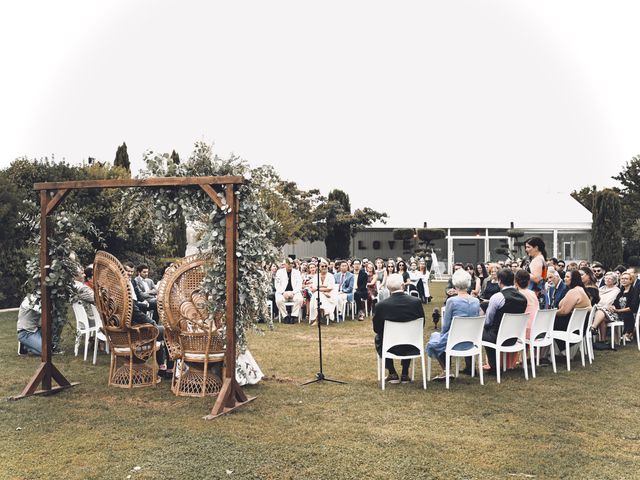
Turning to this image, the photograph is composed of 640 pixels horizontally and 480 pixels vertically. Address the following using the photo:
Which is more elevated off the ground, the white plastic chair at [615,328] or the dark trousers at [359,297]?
the dark trousers at [359,297]

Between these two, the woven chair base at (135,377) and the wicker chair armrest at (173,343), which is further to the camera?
the woven chair base at (135,377)

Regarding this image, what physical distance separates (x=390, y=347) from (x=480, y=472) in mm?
2897

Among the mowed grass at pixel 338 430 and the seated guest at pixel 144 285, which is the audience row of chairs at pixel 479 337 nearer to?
the mowed grass at pixel 338 430

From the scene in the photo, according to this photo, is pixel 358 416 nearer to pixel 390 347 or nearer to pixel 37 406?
pixel 390 347

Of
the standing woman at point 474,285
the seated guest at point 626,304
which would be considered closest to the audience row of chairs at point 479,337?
the seated guest at point 626,304

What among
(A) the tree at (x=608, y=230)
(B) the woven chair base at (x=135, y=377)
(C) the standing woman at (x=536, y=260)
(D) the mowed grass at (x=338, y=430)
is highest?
(A) the tree at (x=608, y=230)

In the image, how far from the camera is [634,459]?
5.00 m

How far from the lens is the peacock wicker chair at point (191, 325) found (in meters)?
7.18

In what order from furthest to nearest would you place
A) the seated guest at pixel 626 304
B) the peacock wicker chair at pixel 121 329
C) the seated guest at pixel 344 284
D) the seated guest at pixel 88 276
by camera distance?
the seated guest at pixel 344 284 → the seated guest at pixel 626 304 → the seated guest at pixel 88 276 → the peacock wicker chair at pixel 121 329

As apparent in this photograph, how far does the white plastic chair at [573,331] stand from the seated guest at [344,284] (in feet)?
22.3

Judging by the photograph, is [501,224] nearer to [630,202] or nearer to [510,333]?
[630,202]

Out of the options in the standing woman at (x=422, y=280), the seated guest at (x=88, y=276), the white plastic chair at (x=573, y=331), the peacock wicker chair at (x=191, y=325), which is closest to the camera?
the peacock wicker chair at (x=191, y=325)

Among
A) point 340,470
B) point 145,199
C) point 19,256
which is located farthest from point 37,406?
point 19,256

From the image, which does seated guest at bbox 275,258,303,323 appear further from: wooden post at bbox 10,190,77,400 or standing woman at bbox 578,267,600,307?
wooden post at bbox 10,190,77,400
